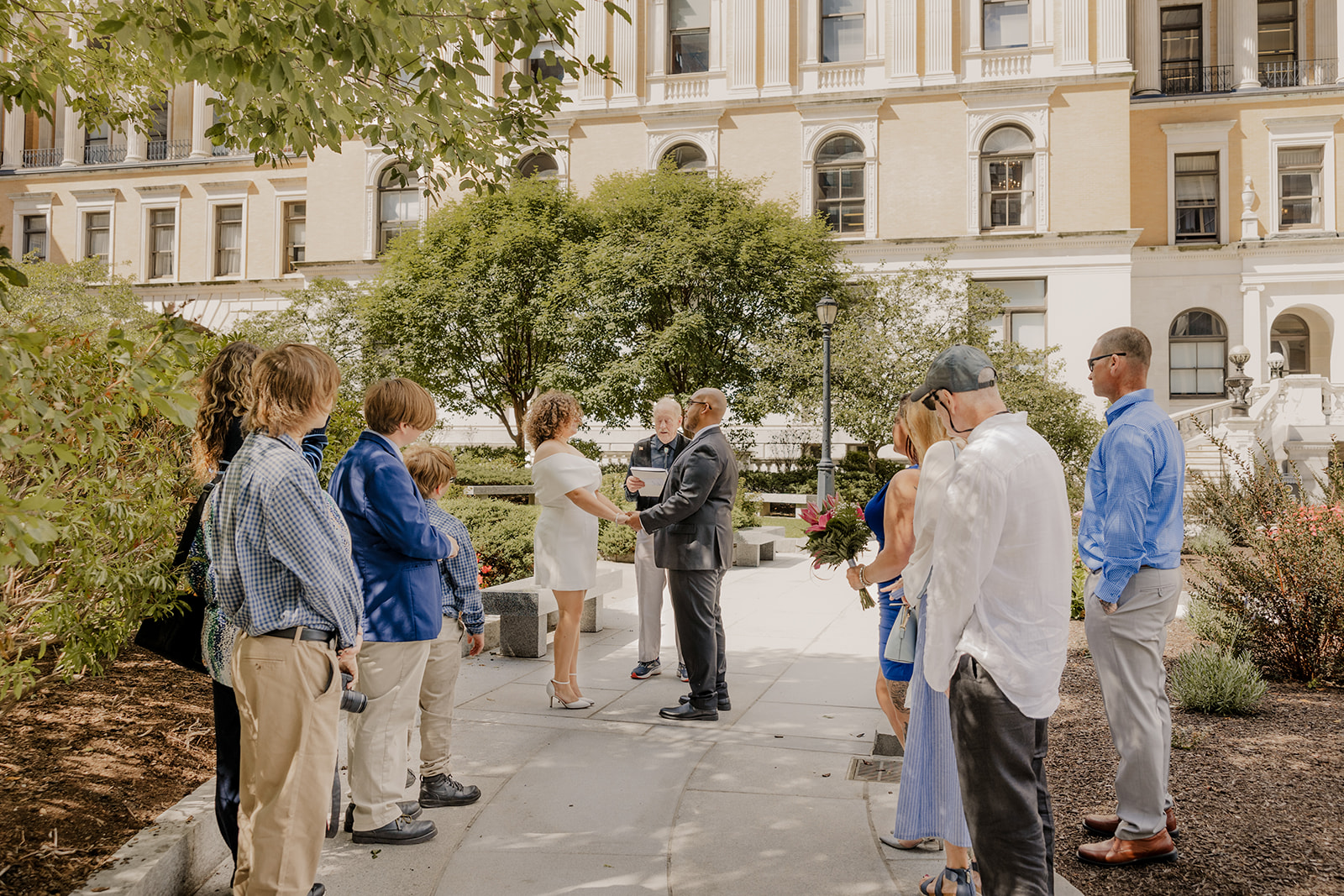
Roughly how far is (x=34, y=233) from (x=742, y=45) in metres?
31.6

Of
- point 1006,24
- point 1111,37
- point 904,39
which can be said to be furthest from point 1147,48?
point 904,39

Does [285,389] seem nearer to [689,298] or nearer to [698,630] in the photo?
[698,630]

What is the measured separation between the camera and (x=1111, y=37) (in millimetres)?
27297

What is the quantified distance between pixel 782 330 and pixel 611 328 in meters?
4.62

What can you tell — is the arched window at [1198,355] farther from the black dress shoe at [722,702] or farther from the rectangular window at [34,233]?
the rectangular window at [34,233]

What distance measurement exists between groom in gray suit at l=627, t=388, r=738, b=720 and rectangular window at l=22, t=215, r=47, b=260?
43.6 m

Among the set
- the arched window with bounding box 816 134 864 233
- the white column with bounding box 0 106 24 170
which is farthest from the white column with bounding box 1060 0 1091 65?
the white column with bounding box 0 106 24 170

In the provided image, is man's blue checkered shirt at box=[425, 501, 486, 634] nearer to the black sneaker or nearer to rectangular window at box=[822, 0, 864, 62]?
the black sneaker

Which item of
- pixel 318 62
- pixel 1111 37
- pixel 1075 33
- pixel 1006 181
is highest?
pixel 1075 33

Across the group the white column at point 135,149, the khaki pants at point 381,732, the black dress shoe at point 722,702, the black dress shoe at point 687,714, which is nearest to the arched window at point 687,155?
the white column at point 135,149

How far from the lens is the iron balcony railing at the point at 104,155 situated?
129ft

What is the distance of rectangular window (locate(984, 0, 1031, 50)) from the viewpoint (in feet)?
92.9

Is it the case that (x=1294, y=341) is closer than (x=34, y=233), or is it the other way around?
(x=1294, y=341)

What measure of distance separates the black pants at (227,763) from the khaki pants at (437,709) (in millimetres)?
1094
